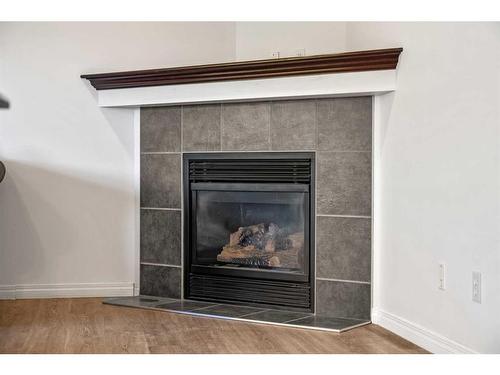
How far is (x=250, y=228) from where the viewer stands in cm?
418

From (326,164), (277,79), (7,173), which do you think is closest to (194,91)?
(277,79)

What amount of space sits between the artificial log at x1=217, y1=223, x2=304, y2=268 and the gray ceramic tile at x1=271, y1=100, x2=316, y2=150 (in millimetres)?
505

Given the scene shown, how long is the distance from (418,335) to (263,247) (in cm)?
119

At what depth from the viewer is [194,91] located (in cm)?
410

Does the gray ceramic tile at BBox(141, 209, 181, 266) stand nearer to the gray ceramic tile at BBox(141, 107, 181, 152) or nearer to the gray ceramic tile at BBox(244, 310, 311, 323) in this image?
the gray ceramic tile at BBox(141, 107, 181, 152)

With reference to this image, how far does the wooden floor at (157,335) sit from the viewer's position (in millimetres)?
3174

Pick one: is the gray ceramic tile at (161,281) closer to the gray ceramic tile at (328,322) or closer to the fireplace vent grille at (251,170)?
the fireplace vent grille at (251,170)

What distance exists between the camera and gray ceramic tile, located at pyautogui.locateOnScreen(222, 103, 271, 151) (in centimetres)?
404

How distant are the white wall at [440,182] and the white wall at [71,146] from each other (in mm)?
1536

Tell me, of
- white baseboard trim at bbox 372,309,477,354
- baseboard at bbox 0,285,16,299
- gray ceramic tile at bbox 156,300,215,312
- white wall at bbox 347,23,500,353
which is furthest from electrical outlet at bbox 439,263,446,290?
baseboard at bbox 0,285,16,299

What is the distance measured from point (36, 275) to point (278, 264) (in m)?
1.60

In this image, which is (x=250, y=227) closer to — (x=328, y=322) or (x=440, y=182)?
(x=328, y=322)

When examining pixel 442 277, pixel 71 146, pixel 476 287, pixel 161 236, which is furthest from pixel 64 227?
pixel 476 287

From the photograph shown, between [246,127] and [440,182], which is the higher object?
[246,127]
